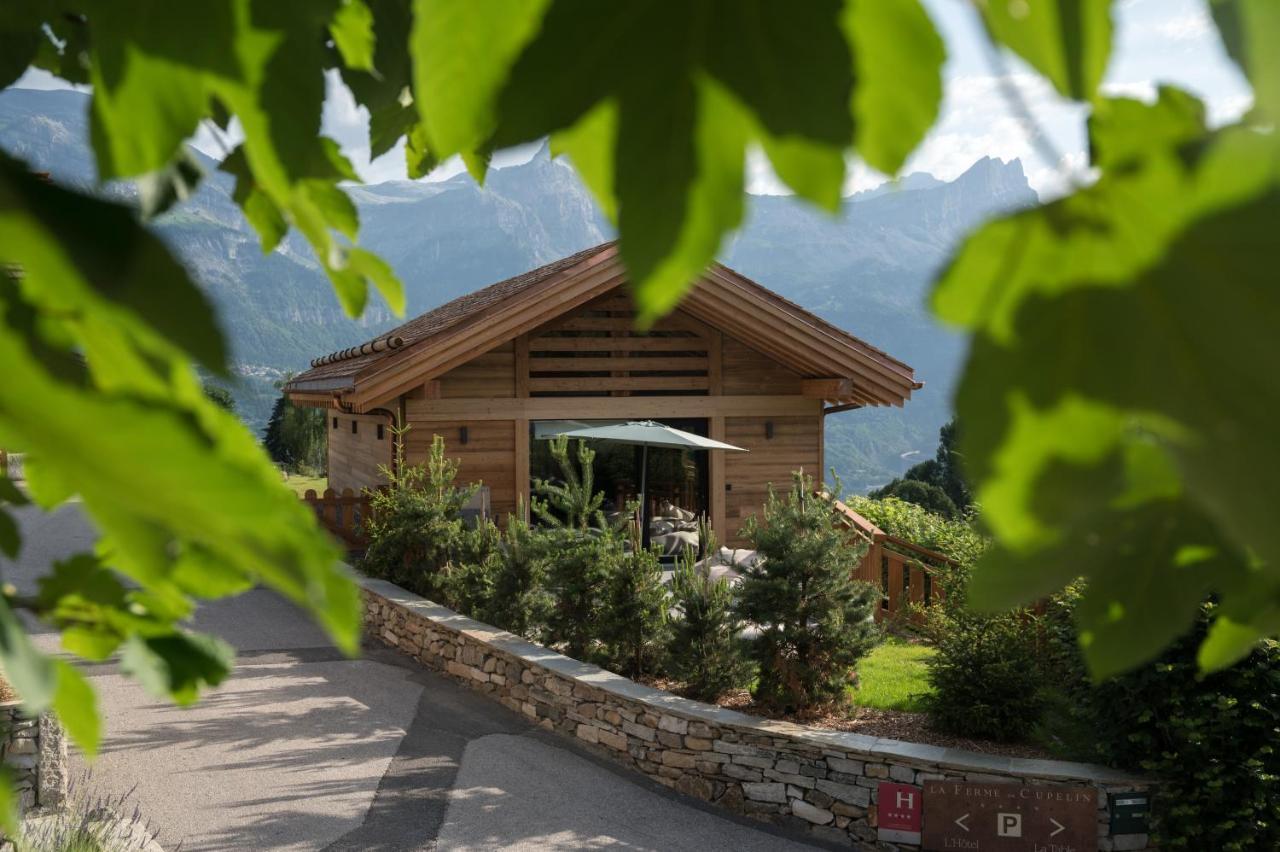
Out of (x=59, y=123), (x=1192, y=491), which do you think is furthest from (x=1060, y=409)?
(x=59, y=123)

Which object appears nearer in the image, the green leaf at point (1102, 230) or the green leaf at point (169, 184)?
the green leaf at point (1102, 230)

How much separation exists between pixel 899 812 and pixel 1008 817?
0.59 metres

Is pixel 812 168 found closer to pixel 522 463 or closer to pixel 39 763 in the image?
pixel 39 763

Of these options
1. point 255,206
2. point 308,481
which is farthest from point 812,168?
point 308,481

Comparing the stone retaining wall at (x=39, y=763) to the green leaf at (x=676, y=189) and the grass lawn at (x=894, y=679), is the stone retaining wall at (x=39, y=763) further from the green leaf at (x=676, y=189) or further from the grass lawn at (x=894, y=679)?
the green leaf at (x=676, y=189)

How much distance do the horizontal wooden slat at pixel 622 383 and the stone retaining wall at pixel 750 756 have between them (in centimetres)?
507

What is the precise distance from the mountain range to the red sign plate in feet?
327

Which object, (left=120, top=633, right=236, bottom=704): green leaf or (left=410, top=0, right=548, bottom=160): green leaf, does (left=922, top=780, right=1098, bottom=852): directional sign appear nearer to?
(left=120, top=633, right=236, bottom=704): green leaf

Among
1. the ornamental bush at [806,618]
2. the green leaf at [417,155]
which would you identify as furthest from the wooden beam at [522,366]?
the green leaf at [417,155]

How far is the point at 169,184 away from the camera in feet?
3.11

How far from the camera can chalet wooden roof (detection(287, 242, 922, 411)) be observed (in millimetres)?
11039

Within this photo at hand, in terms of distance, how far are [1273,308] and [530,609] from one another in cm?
868

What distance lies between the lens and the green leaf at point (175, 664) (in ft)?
2.63

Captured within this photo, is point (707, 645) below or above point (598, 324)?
below
